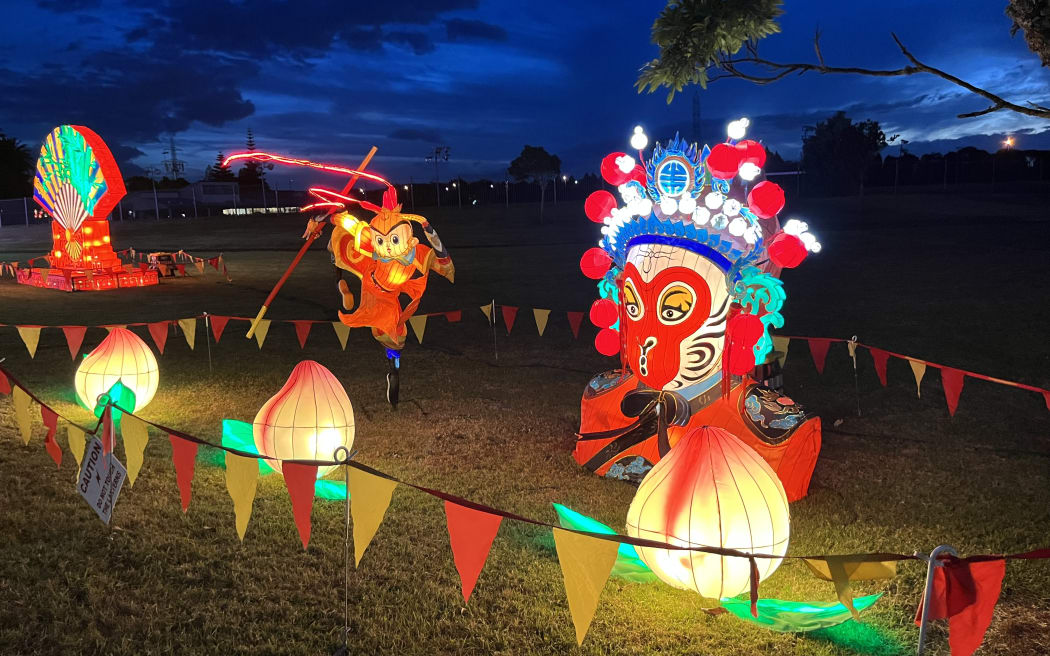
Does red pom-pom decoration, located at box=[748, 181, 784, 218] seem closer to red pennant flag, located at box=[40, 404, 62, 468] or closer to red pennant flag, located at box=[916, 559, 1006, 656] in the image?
red pennant flag, located at box=[916, 559, 1006, 656]

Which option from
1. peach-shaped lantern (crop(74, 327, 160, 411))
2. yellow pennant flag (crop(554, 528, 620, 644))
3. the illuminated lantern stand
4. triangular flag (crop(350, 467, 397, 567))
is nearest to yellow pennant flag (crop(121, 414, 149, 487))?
triangular flag (crop(350, 467, 397, 567))

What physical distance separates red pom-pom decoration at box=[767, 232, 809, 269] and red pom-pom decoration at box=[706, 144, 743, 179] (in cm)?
68

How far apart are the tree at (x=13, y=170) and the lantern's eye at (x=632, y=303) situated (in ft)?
268

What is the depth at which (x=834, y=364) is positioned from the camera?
11.4 metres

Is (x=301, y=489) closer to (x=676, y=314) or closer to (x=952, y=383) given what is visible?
(x=676, y=314)

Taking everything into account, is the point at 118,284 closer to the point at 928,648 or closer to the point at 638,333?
the point at 638,333

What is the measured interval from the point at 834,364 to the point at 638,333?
6021 millimetres

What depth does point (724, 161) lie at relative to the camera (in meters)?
6.18

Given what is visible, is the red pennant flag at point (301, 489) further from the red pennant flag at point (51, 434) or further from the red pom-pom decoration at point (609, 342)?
the red pom-pom decoration at point (609, 342)

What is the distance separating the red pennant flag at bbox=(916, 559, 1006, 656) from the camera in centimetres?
306

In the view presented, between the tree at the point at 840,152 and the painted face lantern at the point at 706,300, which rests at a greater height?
the tree at the point at 840,152

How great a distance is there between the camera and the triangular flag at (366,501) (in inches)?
159

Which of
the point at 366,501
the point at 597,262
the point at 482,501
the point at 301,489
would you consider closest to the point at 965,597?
the point at 366,501

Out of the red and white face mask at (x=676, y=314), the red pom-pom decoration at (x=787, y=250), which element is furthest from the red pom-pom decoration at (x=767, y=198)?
the red and white face mask at (x=676, y=314)
